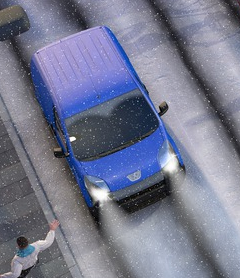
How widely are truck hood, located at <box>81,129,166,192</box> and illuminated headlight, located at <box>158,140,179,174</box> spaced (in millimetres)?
97

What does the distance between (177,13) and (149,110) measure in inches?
149

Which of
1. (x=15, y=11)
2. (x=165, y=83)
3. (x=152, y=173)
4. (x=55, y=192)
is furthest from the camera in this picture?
(x=165, y=83)

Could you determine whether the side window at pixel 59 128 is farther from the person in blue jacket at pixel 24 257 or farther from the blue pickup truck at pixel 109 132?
the person in blue jacket at pixel 24 257

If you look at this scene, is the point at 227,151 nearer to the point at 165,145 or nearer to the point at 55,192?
the point at 165,145

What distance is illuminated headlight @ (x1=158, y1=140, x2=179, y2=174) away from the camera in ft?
40.9

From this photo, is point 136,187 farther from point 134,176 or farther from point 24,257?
point 24,257

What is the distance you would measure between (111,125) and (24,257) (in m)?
2.97

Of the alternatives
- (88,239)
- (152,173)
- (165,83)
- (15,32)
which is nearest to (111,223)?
(88,239)

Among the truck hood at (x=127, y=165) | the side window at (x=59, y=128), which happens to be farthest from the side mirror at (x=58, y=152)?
the truck hood at (x=127, y=165)

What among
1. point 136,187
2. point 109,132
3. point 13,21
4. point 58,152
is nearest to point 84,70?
point 109,132

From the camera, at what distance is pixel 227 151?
1373cm

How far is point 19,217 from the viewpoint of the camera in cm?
1326

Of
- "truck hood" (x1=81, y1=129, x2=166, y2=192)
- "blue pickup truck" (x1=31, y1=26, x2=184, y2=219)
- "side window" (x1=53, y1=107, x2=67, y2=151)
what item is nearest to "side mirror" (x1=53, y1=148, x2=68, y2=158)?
"blue pickup truck" (x1=31, y1=26, x2=184, y2=219)

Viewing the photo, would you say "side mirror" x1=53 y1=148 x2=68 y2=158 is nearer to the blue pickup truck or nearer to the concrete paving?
the blue pickup truck
